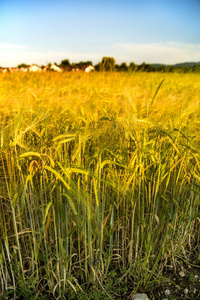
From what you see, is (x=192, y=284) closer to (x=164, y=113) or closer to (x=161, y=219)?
(x=161, y=219)

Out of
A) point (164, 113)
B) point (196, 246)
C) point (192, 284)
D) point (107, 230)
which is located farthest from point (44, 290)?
point (164, 113)

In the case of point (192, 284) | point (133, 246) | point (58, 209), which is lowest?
point (192, 284)

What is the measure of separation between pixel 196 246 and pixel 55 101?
3.67 feet

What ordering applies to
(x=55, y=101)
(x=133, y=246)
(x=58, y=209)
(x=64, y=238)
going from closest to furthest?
(x=58, y=209) → (x=64, y=238) → (x=133, y=246) → (x=55, y=101)

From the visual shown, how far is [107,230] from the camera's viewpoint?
116cm

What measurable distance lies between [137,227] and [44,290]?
0.44 meters

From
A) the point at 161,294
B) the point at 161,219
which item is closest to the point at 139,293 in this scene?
the point at 161,294

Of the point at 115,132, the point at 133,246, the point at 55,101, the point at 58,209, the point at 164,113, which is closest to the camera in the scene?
the point at 58,209

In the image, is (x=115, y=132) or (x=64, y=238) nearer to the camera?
(x=64, y=238)

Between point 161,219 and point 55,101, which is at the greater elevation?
point 55,101

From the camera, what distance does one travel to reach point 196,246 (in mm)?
1346

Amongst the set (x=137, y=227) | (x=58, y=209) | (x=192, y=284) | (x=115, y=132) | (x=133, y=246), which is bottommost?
(x=192, y=284)

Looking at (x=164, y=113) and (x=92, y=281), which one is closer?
(x=92, y=281)

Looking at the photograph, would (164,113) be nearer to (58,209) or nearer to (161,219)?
(161,219)
